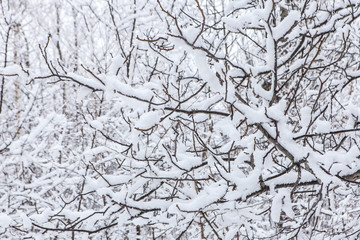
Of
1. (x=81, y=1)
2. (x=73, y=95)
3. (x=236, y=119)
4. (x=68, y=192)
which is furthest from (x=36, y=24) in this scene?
(x=236, y=119)

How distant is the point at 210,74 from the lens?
1501 mm

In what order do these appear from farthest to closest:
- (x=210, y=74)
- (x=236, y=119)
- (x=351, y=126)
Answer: (x=351, y=126) < (x=236, y=119) < (x=210, y=74)

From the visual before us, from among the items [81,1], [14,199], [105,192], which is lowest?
[105,192]

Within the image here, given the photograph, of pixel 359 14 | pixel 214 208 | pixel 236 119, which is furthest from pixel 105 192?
pixel 359 14

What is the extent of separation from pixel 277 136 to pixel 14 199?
4.77 m

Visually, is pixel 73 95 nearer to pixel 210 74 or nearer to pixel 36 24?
pixel 36 24

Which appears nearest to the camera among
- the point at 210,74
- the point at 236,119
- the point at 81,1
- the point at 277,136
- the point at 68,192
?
the point at 210,74

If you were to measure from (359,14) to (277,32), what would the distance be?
1.29 meters

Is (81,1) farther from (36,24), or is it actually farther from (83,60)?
(36,24)

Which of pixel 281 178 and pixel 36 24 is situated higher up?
pixel 36 24

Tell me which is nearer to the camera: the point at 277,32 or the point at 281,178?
the point at 277,32

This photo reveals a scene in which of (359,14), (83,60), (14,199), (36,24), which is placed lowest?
(359,14)

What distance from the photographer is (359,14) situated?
242 centimetres

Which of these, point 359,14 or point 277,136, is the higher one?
point 359,14
